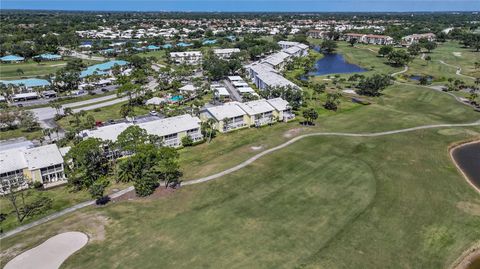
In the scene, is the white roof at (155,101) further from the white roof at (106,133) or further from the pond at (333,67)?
the pond at (333,67)

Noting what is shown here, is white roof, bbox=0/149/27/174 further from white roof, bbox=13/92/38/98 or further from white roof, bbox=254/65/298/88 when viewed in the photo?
white roof, bbox=254/65/298/88

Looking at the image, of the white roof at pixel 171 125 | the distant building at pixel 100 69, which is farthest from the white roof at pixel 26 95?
the white roof at pixel 171 125

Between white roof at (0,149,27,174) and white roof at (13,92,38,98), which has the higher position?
white roof at (13,92,38,98)

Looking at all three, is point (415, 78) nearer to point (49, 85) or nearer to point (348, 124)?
A: point (348, 124)

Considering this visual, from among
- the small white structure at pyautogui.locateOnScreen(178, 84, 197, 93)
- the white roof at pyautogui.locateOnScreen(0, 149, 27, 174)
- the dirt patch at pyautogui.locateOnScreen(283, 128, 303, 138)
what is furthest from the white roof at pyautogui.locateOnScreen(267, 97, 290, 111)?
the white roof at pyautogui.locateOnScreen(0, 149, 27, 174)

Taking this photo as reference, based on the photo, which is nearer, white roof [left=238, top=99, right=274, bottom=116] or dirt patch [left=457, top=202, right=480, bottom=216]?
dirt patch [left=457, top=202, right=480, bottom=216]

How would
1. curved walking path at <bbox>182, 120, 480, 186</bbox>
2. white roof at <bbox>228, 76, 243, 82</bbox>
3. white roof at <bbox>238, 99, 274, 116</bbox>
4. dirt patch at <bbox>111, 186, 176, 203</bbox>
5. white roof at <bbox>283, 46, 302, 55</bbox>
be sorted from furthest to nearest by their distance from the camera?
white roof at <bbox>283, 46, 302, 55</bbox>, white roof at <bbox>228, 76, 243, 82</bbox>, white roof at <bbox>238, 99, 274, 116</bbox>, curved walking path at <bbox>182, 120, 480, 186</bbox>, dirt patch at <bbox>111, 186, 176, 203</bbox>

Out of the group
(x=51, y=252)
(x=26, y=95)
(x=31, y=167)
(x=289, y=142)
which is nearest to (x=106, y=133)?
(x=31, y=167)
